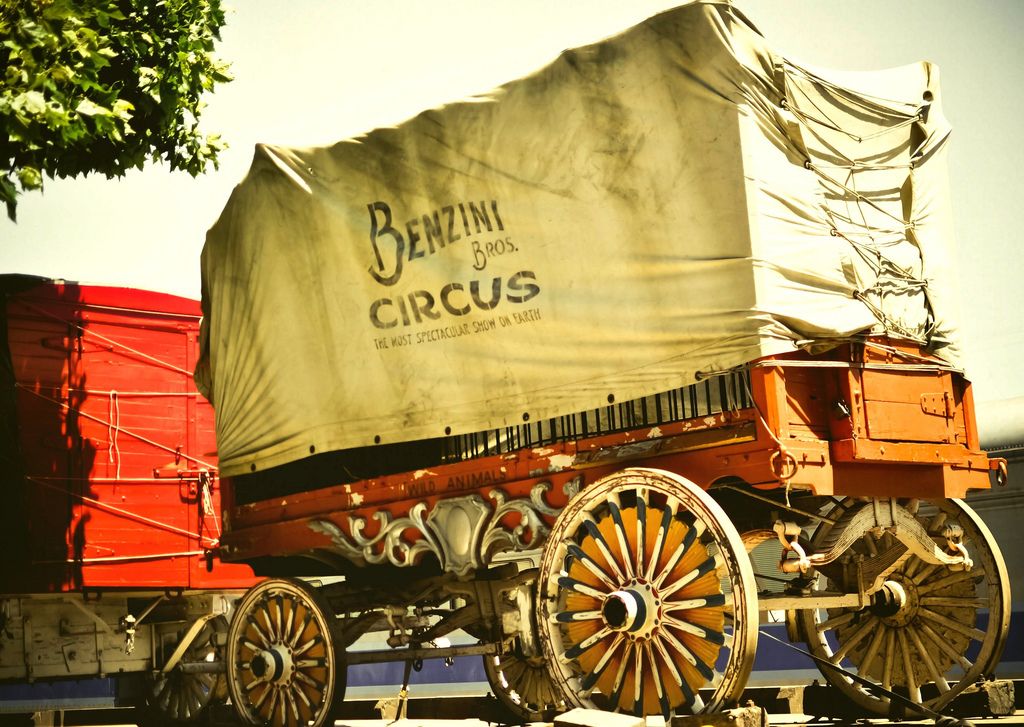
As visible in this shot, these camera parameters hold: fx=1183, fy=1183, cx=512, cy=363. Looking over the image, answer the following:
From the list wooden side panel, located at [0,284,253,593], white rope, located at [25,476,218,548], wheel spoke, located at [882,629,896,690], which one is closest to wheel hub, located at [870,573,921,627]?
wheel spoke, located at [882,629,896,690]

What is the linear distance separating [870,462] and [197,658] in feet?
25.7

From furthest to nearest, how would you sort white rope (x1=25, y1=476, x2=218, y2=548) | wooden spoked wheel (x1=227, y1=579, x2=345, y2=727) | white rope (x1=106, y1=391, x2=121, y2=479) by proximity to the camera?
white rope (x1=106, y1=391, x2=121, y2=479), white rope (x1=25, y1=476, x2=218, y2=548), wooden spoked wheel (x1=227, y1=579, x2=345, y2=727)

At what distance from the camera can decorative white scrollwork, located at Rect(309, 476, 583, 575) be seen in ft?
25.3

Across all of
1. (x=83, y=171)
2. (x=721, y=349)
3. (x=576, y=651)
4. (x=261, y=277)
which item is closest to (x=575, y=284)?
(x=721, y=349)

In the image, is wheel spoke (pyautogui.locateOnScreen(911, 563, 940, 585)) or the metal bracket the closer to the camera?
the metal bracket

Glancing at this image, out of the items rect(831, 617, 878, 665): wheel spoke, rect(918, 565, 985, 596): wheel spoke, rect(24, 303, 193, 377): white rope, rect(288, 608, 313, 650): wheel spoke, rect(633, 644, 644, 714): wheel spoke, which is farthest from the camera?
rect(24, 303, 193, 377): white rope

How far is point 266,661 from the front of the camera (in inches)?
354

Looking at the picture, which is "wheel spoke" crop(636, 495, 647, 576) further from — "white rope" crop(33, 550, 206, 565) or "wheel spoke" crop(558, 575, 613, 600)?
"white rope" crop(33, 550, 206, 565)

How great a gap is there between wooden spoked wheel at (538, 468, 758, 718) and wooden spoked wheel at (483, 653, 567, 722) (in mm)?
3528

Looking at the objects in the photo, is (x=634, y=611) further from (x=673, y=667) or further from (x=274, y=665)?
(x=274, y=665)

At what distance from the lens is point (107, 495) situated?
39.0 feet

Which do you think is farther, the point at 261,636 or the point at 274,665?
the point at 261,636

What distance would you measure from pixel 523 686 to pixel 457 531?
3036 mm

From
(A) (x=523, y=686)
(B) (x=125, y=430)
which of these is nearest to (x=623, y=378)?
(A) (x=523, y=686)
